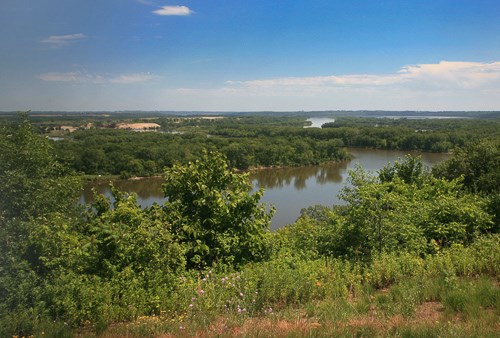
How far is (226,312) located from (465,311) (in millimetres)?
2985

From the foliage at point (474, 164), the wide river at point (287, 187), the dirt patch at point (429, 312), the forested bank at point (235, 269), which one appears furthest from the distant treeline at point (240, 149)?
the dirt patch at point (429, 312)

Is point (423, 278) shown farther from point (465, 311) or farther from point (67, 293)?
point (67, 293)

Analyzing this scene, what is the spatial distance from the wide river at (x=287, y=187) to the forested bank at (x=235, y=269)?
18.4 m

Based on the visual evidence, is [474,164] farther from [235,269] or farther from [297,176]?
[297,176]

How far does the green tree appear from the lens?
22.7 ft

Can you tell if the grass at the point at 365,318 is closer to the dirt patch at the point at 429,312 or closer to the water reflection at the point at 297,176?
the dirt patch at the point at 429,312

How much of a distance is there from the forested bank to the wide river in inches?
725

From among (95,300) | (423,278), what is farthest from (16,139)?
(423,278)

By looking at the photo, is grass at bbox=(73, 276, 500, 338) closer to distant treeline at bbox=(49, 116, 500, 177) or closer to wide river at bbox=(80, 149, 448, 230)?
wide river at bbox=(80, 149, 448, 230)

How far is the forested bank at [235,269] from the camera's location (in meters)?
4.34

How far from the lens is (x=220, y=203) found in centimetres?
695

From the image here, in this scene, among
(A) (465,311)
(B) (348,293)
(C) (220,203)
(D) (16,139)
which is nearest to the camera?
(A) (465,311)

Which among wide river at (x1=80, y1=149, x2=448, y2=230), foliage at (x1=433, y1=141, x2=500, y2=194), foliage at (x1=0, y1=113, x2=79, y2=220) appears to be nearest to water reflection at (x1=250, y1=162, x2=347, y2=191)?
wide river at (x1=80, y1=149, x2=448, y2=230)

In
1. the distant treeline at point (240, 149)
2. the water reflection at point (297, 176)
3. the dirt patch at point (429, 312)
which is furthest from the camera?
the distant treeline at point (240, 149)
